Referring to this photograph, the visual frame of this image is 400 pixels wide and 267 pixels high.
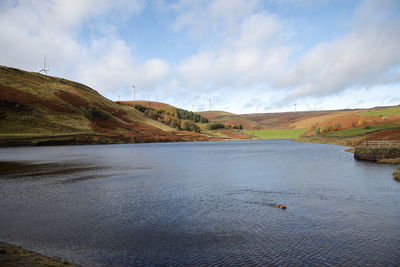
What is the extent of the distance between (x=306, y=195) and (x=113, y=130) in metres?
137

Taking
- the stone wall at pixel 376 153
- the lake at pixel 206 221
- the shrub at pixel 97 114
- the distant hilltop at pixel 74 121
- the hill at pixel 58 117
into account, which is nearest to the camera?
the lake at pixel 206 221

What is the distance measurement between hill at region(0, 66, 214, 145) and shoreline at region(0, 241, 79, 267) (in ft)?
327

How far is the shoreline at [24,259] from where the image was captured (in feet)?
36.7

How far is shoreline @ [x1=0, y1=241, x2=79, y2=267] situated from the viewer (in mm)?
11189

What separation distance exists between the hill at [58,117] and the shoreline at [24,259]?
9966 centimetres

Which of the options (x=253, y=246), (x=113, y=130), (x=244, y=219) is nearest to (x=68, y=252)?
(x=253, y=246)

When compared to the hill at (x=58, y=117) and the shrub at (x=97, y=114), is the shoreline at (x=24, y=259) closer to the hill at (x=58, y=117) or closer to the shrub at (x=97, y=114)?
the hill at (x=58, y=117)

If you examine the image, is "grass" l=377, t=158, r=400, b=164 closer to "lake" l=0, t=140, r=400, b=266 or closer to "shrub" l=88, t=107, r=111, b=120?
"lake" l=0, t=140, r=400, b=266

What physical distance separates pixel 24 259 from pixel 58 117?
13359cm

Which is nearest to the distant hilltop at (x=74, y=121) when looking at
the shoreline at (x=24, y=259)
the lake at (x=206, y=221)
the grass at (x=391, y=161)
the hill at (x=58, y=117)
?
the hill at (x=58, y=117)

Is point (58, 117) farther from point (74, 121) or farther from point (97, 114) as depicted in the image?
point (97, 114)

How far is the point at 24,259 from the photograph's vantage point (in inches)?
464

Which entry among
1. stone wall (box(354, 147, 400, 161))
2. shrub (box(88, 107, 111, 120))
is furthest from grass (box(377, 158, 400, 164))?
shrub (box(88, 107, 111, 120))

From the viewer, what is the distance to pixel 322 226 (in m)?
17.8
